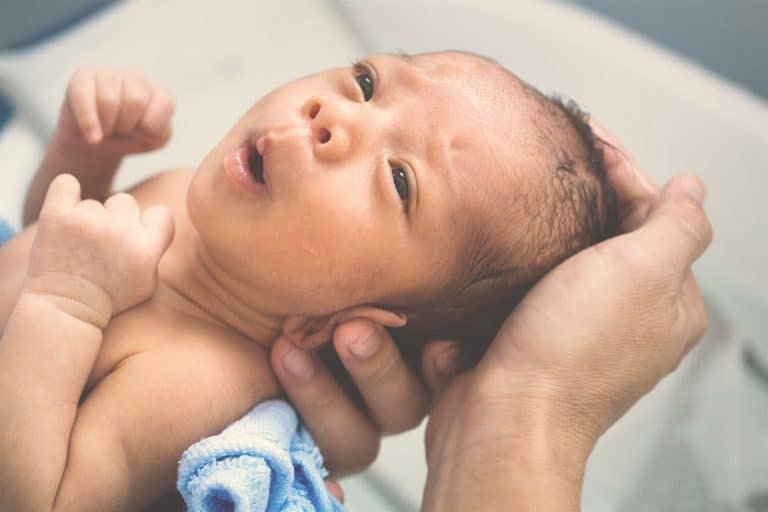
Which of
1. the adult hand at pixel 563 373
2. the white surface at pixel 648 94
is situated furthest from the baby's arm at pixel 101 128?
the white surface at pixel 648 94

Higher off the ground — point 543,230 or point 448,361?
point 543,230

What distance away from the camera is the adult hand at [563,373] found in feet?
2.73

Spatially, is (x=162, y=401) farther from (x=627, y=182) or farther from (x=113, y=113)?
(x=627, y=182)

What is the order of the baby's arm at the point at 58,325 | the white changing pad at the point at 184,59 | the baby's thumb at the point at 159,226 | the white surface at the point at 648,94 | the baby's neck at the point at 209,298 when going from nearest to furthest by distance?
1. the baby's arm at the point at 58,325
2. the baby's thumb at the point at 159,226
3. the baby's neck at the point at 209,298
4. the white changing pad at the point at 184,59
5. the white surface at the point at 648,94

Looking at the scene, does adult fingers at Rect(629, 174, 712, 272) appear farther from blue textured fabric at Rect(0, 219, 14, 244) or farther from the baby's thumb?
blue textured fabric at Rect(0, 219, 14, 244)

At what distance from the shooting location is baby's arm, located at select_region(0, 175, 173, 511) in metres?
0.73

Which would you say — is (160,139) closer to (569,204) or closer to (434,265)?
(434,265)

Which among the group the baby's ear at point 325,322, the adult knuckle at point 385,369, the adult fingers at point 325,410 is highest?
the baby's ear at point 325,322

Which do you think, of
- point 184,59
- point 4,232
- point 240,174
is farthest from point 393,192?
point 184,59

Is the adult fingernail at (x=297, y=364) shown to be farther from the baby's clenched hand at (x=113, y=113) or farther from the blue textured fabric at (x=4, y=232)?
the blue textured fabric at (x=4, y=232)

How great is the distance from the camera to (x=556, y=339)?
2.88ft

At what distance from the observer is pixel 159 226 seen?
2.81 ft

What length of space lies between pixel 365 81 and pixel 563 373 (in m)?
0.40

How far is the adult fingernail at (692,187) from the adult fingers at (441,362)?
36 centimetres
